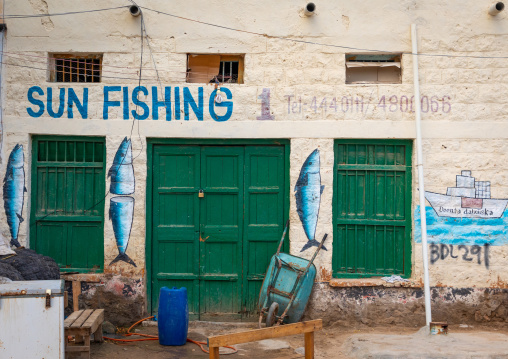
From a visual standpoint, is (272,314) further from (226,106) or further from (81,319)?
(226,106)

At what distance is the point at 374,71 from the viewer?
7668mm

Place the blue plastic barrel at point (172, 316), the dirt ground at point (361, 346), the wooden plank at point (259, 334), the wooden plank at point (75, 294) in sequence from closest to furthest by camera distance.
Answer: the wooden plank at point (259, 334), the dirt ground at point (361, 346), the blue plastic barrel at point (172, 316), the wooden plank at point (75, 294)

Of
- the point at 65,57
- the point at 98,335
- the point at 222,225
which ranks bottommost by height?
the point at 98,335

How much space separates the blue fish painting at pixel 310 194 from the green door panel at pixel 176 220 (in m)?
1.33

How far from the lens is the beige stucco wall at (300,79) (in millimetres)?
7383

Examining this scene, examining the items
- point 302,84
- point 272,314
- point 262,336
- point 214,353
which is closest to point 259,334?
point 262,336

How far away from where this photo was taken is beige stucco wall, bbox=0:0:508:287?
738 cm

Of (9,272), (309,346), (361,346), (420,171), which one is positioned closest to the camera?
(309,346)

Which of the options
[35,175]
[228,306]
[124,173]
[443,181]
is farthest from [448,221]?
[35,175]

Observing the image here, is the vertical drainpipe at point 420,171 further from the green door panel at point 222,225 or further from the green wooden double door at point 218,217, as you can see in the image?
the green door panel at point 222,225

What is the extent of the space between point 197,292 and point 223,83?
8.95 feet

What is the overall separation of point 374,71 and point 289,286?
3.02m

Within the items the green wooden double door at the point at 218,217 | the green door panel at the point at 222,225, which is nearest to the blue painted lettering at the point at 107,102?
the green wooden double door at the point at 218,217

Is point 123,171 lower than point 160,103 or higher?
lower
